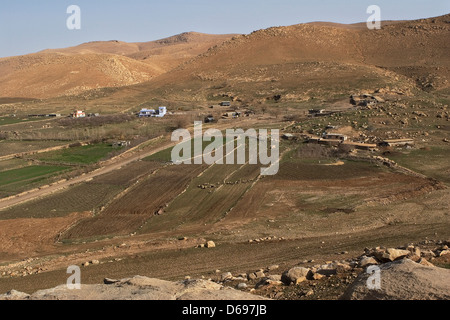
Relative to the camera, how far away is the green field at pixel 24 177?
3203 centimetres

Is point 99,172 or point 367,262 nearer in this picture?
point 367,262

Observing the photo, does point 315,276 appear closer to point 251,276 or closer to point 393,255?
point 393,255

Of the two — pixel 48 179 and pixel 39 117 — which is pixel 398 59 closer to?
pixel 39 117

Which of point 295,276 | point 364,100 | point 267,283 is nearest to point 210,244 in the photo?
point 267,283

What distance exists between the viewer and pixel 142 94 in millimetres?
84500

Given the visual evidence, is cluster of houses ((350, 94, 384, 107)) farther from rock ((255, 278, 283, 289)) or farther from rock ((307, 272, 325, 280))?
rock ((255, 278, 283, 289))

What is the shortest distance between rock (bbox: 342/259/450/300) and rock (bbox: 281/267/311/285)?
8.54 ft

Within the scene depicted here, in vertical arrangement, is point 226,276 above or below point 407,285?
below

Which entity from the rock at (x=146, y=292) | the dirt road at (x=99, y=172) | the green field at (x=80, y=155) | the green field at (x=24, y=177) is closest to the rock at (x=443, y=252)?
the rock at (x=146, y=292)

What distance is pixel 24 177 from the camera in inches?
1393

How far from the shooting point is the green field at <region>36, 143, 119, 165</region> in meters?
40.4

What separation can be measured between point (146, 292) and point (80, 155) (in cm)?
3514

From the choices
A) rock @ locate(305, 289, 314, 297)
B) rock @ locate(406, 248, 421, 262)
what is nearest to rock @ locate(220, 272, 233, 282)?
rock @ locate(305, 289, 314, 297)
